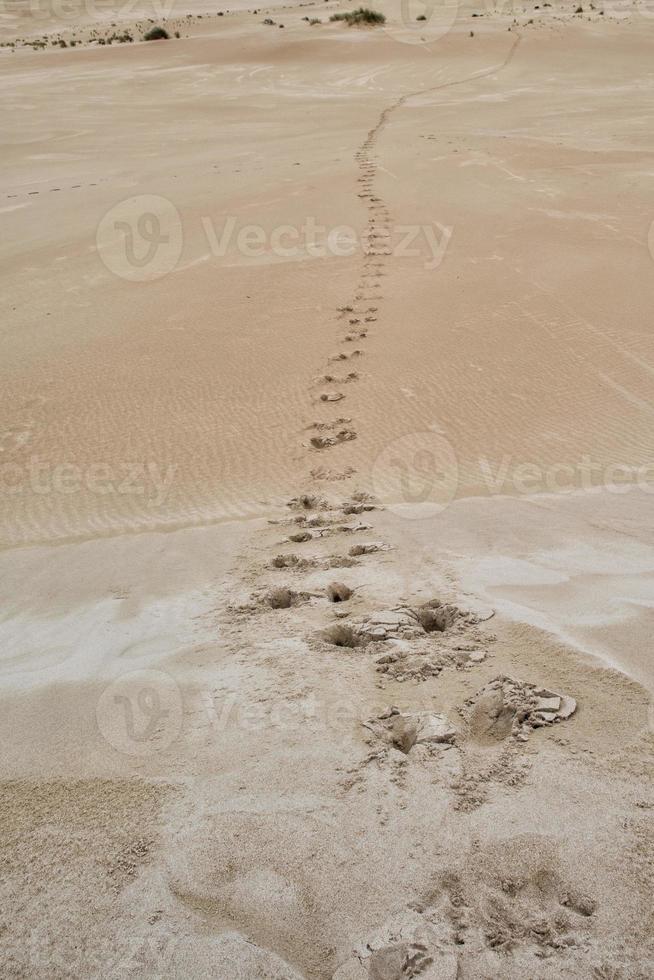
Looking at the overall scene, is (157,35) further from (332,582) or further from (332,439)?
(332,582)

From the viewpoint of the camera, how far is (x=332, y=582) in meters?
3.14

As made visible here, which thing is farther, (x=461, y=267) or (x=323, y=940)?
(x=461, y=267)

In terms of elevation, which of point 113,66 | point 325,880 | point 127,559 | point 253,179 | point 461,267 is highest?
point 113,66

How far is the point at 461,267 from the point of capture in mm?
7586

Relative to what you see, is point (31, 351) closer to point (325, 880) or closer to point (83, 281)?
point (83, 281)

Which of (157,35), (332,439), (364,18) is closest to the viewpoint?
(332,439)

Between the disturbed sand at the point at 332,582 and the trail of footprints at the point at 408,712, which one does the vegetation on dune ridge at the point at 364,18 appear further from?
the trail of footprints at the point at 408,712

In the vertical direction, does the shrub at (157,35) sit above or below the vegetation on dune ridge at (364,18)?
below

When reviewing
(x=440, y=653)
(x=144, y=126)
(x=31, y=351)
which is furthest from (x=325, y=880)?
(x=144, y=126)

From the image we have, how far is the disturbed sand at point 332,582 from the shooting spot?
175cm

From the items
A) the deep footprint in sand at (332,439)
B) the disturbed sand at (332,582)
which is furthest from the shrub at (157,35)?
the deep footprint in sand at (332,439)

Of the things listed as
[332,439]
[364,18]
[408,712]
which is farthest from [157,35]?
[408,712]

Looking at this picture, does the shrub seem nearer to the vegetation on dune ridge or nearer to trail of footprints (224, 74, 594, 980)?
the vegetation on dune ridge

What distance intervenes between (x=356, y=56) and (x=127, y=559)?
2419 cm
